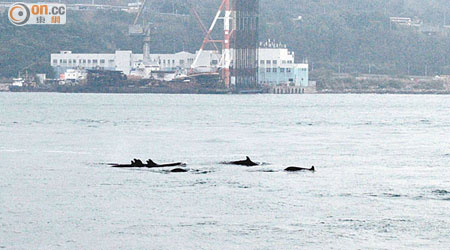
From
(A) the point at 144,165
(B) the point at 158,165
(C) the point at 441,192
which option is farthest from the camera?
(B) the point at 158,165

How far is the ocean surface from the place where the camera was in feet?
97.9

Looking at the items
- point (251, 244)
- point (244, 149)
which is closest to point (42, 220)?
point (251, 244)

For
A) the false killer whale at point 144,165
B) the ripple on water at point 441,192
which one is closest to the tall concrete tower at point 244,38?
the false killer whale at point 144,165

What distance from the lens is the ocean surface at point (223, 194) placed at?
97.9ft

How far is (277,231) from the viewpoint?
101ft

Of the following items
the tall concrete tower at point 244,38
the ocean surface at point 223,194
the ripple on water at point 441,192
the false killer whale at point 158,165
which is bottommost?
the ocean surface at point 223,194

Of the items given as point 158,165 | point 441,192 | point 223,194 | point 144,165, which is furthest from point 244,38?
point 223,194

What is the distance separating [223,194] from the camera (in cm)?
3759

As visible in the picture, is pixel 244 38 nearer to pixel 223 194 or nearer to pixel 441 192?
pixel 441 192

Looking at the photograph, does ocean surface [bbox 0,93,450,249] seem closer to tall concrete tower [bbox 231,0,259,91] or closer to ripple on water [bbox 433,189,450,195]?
ripple on water [bbox 433,189,450,195]

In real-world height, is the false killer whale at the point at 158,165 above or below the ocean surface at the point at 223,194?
above

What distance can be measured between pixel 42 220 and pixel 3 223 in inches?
44.7

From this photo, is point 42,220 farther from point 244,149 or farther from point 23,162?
point 244,149

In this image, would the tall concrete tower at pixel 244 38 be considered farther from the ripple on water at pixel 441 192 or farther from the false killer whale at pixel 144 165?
the ripple on water at pixel 441 192
